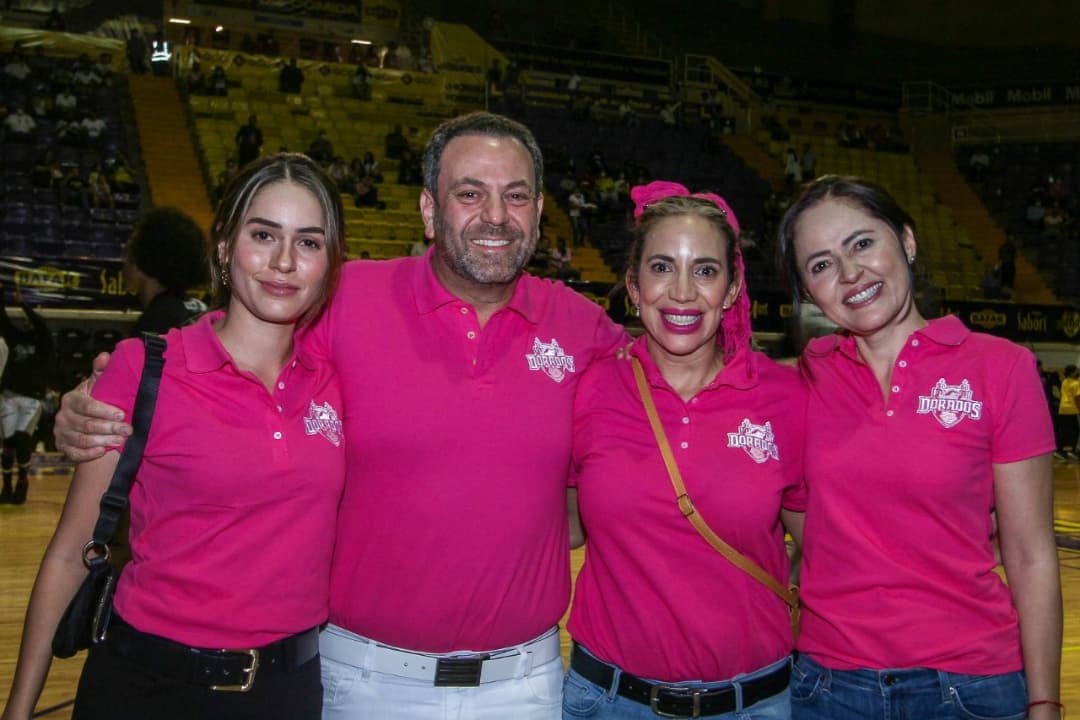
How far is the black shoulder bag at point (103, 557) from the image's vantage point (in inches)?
85.1

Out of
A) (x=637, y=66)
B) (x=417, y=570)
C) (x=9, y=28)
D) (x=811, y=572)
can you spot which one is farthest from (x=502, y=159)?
(x=637, y=66)

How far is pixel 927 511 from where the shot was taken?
89.3 inches

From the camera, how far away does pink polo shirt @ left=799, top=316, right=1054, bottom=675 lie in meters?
2.24

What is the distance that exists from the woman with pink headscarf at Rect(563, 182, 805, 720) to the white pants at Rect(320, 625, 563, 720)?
0.34ft

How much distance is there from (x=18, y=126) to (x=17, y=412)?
9.45 metres

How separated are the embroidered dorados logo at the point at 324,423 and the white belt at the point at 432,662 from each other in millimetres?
461

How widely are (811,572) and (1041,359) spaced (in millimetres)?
15980

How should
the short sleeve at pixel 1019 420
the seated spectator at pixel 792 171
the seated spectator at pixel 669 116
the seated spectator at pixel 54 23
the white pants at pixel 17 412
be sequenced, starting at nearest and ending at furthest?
the short sleeve at pixel 1019 420
the white pants at pixel 17 412
the seated spectator at pixel 54 23
the seated spectator at pixel 792 171
the seated spectator at pixel 669 116

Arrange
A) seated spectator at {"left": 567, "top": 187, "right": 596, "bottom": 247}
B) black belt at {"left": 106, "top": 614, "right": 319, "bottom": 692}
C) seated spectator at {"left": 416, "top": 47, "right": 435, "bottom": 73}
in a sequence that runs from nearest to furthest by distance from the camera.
→ 1. black belt at {"left": 106, "top": 614, "right": 319, "bottom": 692}
2. seated spectator at {"left": 567, "top": 187, "right": 596, "bottom": 247}
3. seated spectator at {"left": 416, "top": 47, "right": 435, "bottom": 73}

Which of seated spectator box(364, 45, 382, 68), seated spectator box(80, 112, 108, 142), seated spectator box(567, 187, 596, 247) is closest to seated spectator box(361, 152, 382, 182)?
seated spectator box(567, 187, 596, 247)

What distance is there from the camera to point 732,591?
242 cm

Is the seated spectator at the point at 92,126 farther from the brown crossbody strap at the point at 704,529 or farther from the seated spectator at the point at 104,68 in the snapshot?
the brown crossbody strap at the point at 704,529

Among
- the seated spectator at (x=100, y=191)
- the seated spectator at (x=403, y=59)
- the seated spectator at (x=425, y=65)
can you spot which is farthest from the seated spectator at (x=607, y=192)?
the seated spectator at (x=100, y=191)

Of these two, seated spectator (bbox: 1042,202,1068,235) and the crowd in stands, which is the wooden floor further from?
seated spectator (bbox: 1042,202,1068,235)
